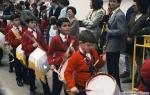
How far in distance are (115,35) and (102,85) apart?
332 cm

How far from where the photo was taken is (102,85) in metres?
5.41

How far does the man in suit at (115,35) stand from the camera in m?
8.59

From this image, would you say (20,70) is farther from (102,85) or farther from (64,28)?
(102,85)

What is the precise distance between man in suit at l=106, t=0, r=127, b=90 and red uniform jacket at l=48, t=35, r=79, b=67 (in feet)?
4.08

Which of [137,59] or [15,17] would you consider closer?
[137,59]

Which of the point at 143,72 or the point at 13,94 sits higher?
the point at 143,72

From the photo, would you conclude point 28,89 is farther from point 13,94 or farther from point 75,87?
point 75,87

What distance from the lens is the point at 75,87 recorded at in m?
5.78

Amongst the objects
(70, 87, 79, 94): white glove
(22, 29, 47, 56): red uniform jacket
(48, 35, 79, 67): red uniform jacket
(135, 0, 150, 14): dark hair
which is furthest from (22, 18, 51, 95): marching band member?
(70, 87, 79, 94): white glove

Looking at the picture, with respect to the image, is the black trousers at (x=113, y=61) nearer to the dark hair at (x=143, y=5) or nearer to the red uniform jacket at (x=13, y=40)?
Answer: the dark hair at (x=143, y=5)

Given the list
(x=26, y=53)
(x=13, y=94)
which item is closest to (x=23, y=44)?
(x=26, y=53)

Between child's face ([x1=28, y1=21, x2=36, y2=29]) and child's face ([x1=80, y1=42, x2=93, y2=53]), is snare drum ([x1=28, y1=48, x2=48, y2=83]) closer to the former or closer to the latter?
child's face ([x1=28, y1=21, x2=36, y2=29])

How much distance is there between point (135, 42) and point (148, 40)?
424 millimetres

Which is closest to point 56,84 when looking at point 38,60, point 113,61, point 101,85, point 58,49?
point 58,49
